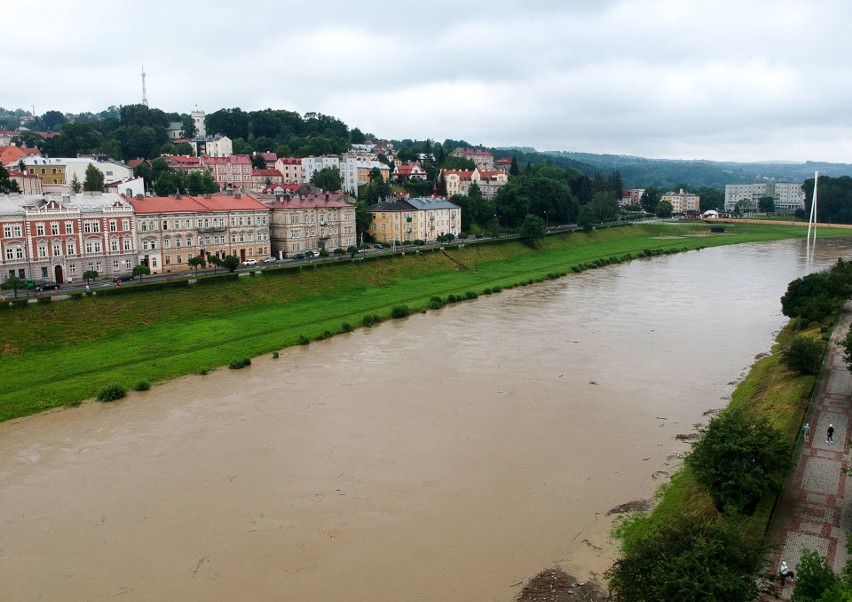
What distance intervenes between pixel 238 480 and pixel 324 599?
17.3ft

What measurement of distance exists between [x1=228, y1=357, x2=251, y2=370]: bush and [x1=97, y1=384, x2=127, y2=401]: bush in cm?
406

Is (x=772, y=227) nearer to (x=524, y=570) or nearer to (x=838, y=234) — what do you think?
(x=838, y=234)

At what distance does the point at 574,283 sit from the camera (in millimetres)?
47000

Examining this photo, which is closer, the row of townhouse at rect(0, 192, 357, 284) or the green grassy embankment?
the green grassy embankment

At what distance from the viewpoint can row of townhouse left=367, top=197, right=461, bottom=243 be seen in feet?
184

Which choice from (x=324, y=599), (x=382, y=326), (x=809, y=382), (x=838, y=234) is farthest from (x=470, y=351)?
(x=838, y=234)

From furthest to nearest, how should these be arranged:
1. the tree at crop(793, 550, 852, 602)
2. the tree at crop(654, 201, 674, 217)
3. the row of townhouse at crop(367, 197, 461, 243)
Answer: the tree at crop(654, 201, 674, 217)
the row of townhouse at crop(367, 197, 461, 243)
the tree at crop(793, 550, 852, 602)

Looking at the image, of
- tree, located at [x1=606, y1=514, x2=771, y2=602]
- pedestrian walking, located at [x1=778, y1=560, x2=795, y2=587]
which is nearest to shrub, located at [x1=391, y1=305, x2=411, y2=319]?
tree, located at [x1=606, y1=514, x2=771, y2=602]

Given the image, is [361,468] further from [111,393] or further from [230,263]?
[230,263]

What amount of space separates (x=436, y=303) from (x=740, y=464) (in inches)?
988

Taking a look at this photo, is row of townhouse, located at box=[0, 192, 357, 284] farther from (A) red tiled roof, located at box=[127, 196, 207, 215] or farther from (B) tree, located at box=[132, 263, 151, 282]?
(B) tree, located at box=[132, 263, 151, 282]

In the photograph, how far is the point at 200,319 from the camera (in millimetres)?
31812

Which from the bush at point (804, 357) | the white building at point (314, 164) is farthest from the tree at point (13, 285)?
the white building at point (314, 164)

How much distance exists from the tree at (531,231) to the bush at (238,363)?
3675 cm
